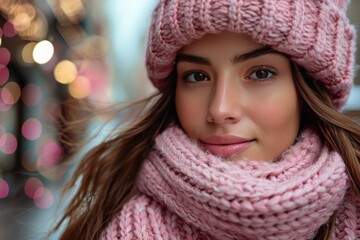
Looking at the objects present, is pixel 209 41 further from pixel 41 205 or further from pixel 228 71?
pixel 41 205

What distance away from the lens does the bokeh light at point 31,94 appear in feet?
10.8

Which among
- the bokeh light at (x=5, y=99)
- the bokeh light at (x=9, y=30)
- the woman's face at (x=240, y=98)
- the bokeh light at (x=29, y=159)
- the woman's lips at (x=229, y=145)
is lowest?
the bokeh light at (x=29, y=159)

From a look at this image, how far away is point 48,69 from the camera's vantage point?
3131 mm

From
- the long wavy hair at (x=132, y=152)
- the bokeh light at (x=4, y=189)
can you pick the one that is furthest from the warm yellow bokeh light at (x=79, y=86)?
the long wavy hair at (x=132, y=152)

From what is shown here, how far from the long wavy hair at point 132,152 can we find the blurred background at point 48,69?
4.86 ft

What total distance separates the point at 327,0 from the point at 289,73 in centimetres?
15

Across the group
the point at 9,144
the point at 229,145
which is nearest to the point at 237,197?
the point at 229,145

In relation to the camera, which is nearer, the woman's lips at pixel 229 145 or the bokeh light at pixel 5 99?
the woman's lips at pixel 229 145

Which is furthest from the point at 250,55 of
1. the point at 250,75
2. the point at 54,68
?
the point at 54,68

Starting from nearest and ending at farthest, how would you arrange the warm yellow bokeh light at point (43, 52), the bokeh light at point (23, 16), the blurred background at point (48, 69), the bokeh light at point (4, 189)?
1. the bokeh light at point (23, 16)
2. the bokeh light at point (4, 189)
3. the blurred background at point (48, 69)
4. the warm yellow bokeh light at point (43, 52)

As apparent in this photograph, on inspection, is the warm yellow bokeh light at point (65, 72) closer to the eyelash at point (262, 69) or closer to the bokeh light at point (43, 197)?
the bokeh light at point (43, 197)

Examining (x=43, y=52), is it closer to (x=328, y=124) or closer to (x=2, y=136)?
(x=2, y=136)

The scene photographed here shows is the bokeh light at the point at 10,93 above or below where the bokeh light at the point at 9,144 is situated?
above

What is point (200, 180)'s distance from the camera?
81 centimetres
